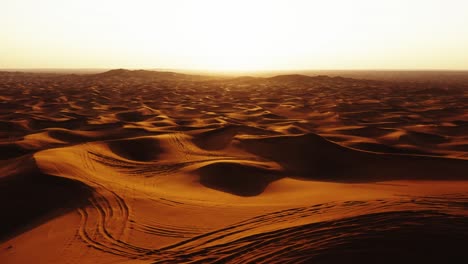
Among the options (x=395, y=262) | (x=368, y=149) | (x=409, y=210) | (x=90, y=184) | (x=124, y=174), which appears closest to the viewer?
(x=395, y=262)

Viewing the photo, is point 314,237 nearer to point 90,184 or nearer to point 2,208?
point 90,184

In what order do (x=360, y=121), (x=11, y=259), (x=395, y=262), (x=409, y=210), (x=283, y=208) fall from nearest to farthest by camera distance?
(x=395, y=262), (x=11, y=259), (x=409, y=210), (x=283, y=208), (x=360, y=121)

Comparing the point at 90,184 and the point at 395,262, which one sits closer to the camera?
the point at 395,262

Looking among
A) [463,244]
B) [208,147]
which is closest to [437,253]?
[463,244]

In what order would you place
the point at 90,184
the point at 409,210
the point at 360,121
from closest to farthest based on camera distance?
1. the point at 409,210
2. the point at 90,184
3. the point at 360,121

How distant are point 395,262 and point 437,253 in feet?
1.50

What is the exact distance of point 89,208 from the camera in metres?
4.54

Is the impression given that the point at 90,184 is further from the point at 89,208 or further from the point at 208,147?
the point at 208,147

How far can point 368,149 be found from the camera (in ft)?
26.3

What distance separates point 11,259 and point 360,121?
11398 millimetres

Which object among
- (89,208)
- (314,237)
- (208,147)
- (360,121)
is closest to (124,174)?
(89,208)

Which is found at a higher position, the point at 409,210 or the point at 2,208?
the point at 409,210

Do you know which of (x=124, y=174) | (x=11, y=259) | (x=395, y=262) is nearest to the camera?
(x=395, y=262)

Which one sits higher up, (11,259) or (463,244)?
(463,244)
